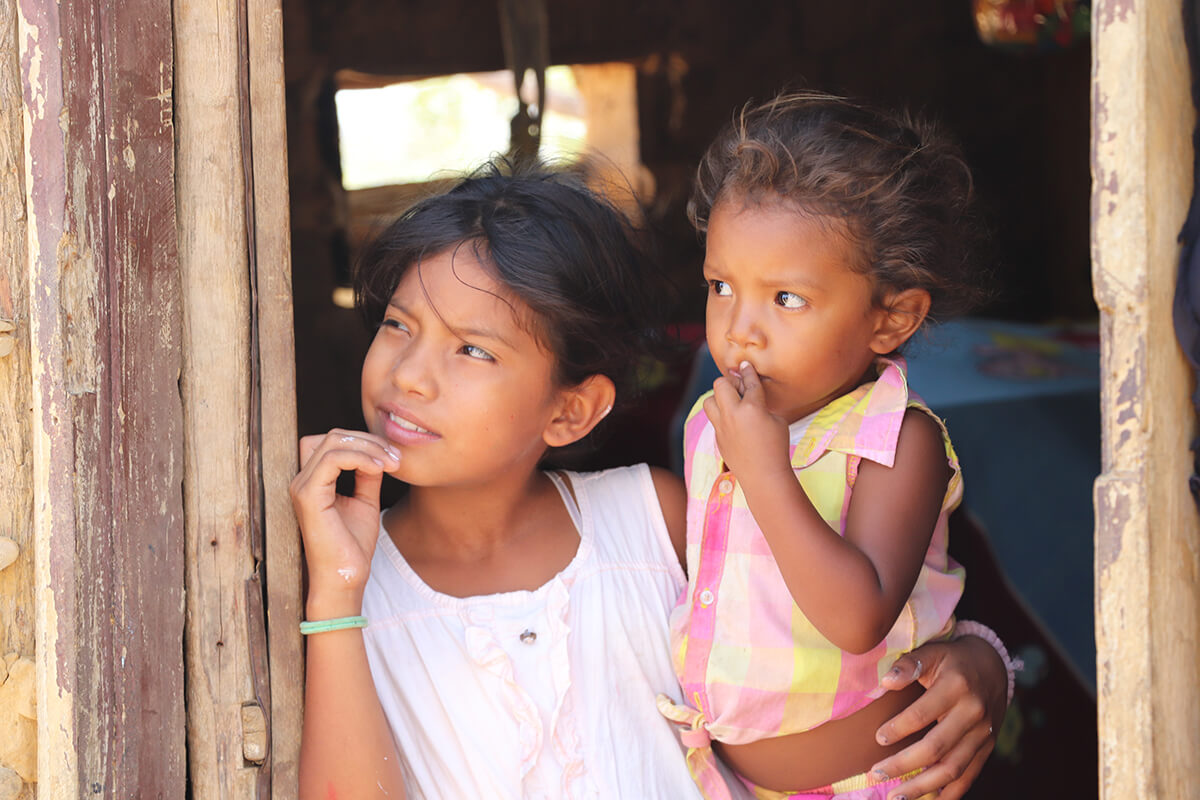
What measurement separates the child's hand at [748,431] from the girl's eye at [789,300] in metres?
0.12

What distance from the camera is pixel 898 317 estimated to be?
162 centimetres

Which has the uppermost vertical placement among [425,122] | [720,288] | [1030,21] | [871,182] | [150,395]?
[1030,21]

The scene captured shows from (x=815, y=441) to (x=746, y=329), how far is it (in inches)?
8.5

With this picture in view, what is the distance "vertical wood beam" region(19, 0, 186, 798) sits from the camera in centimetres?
128

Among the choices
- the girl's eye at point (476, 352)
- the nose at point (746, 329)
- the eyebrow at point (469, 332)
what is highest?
the nose at point (746, 329)

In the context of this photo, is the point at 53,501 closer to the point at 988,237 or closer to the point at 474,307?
the point at 474,307

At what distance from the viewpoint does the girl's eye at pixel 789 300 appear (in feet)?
5.02

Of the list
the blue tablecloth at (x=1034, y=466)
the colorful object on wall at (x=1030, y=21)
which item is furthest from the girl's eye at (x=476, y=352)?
the colorful object on wall at (x=1030, y=21)

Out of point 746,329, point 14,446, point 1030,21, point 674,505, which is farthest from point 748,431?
point 1030,21

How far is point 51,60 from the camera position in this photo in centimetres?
128

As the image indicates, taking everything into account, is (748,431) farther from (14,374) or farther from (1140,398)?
(14,374)

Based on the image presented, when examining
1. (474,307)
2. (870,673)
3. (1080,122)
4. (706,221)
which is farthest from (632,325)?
(1080,122)

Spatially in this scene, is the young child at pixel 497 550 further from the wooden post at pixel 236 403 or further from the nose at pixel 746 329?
the nose at pixel 746 329

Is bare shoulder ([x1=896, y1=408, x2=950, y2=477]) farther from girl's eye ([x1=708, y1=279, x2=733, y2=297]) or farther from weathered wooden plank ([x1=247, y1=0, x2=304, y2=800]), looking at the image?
weathered wooden plank ([x1=247, y1=0, x2=304, y2=800])
